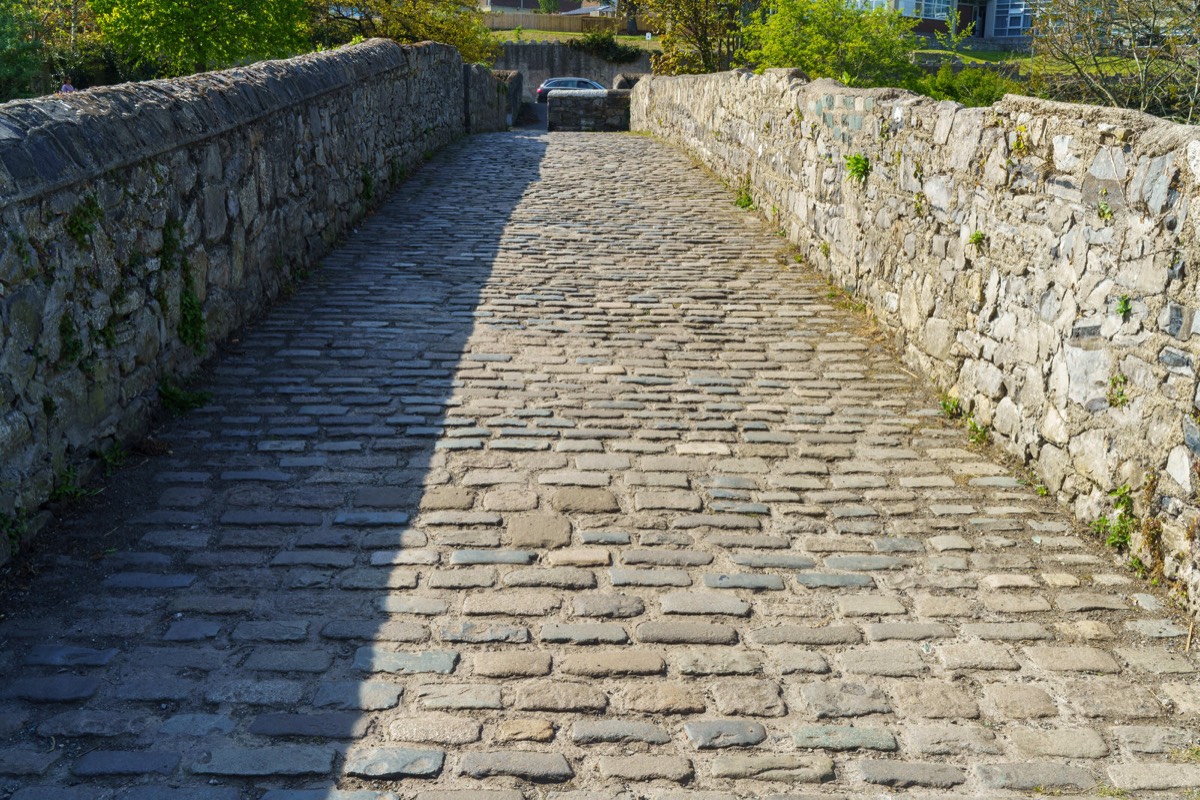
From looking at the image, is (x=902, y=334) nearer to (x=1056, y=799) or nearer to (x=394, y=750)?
(x=1056, y=799)

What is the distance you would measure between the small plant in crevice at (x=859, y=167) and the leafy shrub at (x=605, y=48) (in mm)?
40623

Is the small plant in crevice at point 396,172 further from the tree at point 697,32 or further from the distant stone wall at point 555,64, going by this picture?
the distant stone wall at point 555,64

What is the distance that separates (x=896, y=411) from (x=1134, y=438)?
191cm

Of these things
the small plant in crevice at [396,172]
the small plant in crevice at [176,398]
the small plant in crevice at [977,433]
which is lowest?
the small plant in crevice at [977,433]

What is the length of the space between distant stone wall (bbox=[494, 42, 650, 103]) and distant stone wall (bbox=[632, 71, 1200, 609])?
1575 inches

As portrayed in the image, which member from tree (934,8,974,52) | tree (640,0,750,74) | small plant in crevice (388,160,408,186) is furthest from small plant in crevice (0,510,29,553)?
tree (640,0,750,74)

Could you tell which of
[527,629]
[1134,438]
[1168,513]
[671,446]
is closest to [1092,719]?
[1168,513]

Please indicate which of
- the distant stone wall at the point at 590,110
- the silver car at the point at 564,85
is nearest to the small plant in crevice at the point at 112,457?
the distant stone wall at the point at 590,110

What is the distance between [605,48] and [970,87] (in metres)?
28.7

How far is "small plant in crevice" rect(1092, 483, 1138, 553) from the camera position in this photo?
4320mm

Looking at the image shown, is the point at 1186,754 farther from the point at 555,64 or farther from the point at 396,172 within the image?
the point at 555,64

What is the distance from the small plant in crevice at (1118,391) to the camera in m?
4.34

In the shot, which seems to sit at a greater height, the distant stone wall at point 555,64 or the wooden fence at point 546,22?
the wooden fence at point 546,22

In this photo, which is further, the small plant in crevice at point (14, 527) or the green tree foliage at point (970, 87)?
the green tree foliage at point (970, 87)
